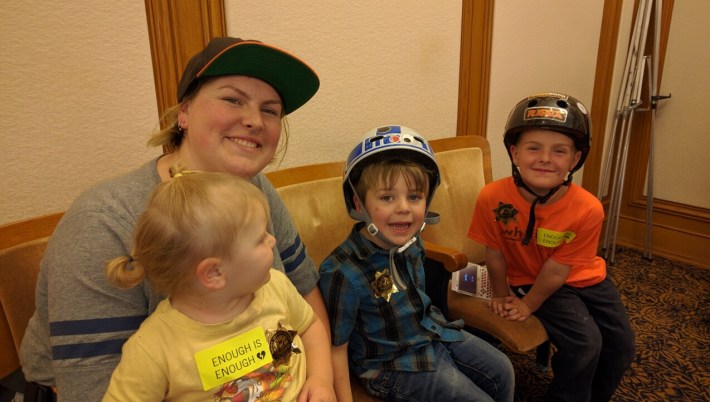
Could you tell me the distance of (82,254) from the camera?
921 mm

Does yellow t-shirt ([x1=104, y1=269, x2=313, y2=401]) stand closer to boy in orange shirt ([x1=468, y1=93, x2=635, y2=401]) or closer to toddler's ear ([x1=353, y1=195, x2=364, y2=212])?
toddler's ear ([x1=353, y1=195, x2=364, y2=212])

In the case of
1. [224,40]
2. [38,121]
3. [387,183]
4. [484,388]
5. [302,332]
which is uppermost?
[224,40]

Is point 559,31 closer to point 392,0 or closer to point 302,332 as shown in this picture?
point 392,0

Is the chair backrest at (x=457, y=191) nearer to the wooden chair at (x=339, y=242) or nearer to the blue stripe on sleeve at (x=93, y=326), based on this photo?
the wooden chair at (x=339, y=242)

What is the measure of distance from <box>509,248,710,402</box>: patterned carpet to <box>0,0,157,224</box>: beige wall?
87.8 inches

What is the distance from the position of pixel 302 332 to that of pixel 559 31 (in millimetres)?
3180

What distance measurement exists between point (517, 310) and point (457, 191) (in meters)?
0.78

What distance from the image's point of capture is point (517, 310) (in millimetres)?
1922

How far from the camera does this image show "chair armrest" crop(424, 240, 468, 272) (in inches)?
69.9

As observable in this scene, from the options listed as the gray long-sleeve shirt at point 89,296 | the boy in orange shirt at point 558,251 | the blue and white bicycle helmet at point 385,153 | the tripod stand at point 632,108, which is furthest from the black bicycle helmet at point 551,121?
the tripod stand at point 632,108

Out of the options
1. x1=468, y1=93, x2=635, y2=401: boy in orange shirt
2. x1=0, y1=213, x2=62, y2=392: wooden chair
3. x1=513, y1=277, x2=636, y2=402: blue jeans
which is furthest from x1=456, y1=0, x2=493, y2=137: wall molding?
x1=0, y1=213, x2=62, y2=392: wooden chair

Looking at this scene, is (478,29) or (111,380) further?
(478,29)

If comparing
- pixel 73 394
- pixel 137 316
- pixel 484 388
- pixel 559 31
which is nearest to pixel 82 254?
pixel 137 316

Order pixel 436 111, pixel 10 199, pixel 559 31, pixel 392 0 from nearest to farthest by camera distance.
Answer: pixel 10 199 → pixel 392 0 → pixel 436 111 → pixel 559 31
